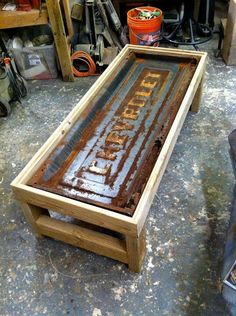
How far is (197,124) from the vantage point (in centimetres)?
208

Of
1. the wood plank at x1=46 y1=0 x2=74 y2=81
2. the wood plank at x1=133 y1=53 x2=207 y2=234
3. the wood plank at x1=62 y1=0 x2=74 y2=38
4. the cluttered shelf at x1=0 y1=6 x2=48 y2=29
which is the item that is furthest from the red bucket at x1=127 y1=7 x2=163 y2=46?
the wood plank at x1=133 y1=53 x2=207 y2=234

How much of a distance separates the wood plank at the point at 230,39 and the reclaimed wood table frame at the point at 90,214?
1158 mm

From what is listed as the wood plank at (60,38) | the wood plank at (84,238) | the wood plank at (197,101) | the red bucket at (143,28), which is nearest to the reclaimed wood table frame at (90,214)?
the wood plank at (84,238)

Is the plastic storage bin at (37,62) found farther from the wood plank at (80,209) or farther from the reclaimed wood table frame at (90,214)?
the wood plank at (80,209)

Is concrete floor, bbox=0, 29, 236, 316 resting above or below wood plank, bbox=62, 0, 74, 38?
below

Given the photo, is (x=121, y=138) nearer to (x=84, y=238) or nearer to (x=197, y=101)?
(x=84, y=238)

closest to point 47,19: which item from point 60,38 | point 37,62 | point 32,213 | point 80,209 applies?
point 60,38

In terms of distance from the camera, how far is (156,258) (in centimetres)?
141

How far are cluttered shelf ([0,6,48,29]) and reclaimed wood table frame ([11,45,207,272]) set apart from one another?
43.9 inches

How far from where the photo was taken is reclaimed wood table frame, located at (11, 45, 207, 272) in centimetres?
111

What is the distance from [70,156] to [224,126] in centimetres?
115

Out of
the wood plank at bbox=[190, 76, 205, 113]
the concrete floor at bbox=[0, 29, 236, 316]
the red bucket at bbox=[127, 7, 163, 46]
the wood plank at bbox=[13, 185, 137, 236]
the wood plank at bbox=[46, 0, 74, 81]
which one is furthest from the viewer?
the red bucket at bbox=[127, 7, 163, 46]

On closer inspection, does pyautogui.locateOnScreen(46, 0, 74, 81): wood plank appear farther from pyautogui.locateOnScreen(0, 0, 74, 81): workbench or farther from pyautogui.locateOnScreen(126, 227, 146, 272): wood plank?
pyautogui.locateOnScreen(126, 227, 146, 272): wood plank

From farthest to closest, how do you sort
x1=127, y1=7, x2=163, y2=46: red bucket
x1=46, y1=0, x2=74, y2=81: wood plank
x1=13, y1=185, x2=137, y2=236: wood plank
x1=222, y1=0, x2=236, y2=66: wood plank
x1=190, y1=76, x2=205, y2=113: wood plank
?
x1=127, y1=7, x2=163, y2=46: red bucket → x1=222, y1=0, x2=236, y2=66: wood plank → x1=46, y1=0, x2=74, y2=81: wood plank → x1=190, y1=76, x2=205, y2=113: wood plank → x1=13, y1=185, x2=137, y2=236: wood plank
